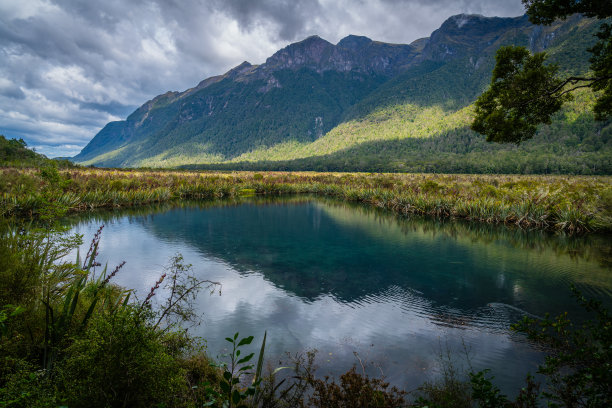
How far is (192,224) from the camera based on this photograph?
17641 mm

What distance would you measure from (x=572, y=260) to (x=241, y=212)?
18.8 meters

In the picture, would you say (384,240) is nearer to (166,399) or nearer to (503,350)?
(503,350)

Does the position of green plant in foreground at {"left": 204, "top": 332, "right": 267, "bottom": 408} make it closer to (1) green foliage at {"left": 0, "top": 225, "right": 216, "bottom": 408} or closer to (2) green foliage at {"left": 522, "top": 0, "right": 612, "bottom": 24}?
(1) green foliage at {"left": 0, "top": 225, "right": 216, "bottom": 408}

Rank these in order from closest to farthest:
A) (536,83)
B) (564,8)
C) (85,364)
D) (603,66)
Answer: (85,364) < (564,8) < (603,66) < (536,83)

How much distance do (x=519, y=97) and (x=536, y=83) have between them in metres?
0.58

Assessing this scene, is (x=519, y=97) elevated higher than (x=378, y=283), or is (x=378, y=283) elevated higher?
(x=519, y=97)

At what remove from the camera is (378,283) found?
8.86 metres

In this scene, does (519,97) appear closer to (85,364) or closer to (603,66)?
(603,66)

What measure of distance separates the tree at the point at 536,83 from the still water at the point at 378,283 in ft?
15.5

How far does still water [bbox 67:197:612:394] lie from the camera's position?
526 centimetres

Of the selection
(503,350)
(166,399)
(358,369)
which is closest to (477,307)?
(503,350)

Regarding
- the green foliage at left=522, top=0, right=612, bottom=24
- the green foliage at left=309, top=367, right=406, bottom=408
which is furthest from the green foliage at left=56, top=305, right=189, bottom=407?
the green foliage at left=522, top=0, right=612, bottom=24

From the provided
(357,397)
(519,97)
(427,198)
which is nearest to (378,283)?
(357,397)

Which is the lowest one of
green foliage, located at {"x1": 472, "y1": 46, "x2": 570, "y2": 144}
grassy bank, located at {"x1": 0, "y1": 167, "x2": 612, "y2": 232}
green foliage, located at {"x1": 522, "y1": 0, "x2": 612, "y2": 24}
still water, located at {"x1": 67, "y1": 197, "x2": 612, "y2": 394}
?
still water, located at {"x1": 67, "y1": 197, "x2": 612, "y2": 394}
